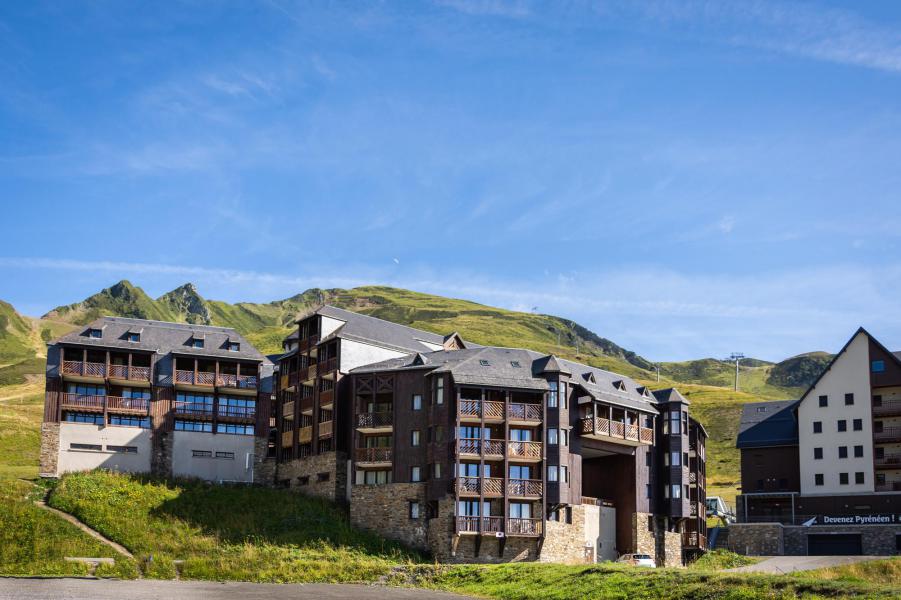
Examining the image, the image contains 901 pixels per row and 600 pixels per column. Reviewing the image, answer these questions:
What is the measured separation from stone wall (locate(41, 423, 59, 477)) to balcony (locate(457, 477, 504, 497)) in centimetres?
3437

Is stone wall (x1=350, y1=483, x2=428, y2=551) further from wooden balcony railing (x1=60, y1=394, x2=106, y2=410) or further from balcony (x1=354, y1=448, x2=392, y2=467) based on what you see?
wooden balcony railing (x1=60, y1=394, x2=106, y2=410)

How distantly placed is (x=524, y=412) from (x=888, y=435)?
38367mm

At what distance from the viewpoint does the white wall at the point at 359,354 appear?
282ft

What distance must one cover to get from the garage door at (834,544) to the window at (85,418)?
6118 cm

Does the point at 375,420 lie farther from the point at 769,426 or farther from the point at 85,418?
the point at 769,426

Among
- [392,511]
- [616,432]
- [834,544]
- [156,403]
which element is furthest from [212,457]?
[834,544]

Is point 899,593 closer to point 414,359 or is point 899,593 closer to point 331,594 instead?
point 331,594

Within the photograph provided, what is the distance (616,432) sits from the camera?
3292 inches

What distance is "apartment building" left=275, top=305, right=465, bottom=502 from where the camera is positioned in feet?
276

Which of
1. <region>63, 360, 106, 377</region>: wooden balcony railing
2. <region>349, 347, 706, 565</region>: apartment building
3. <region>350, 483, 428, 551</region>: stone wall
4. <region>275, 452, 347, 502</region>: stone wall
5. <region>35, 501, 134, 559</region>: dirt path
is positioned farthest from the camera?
<region>63, 360, 106, 377</region>: wooden balcony railing

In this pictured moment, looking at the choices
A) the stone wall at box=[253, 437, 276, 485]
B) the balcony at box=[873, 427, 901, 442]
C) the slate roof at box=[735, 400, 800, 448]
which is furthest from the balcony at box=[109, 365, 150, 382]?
the balcony at box=[873, 427, 901, 442]

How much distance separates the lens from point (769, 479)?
101875mm

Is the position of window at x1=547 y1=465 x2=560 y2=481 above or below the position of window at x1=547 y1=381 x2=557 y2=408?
below

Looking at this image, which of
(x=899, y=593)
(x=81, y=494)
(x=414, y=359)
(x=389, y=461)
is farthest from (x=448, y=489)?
(x=899, y=593)
